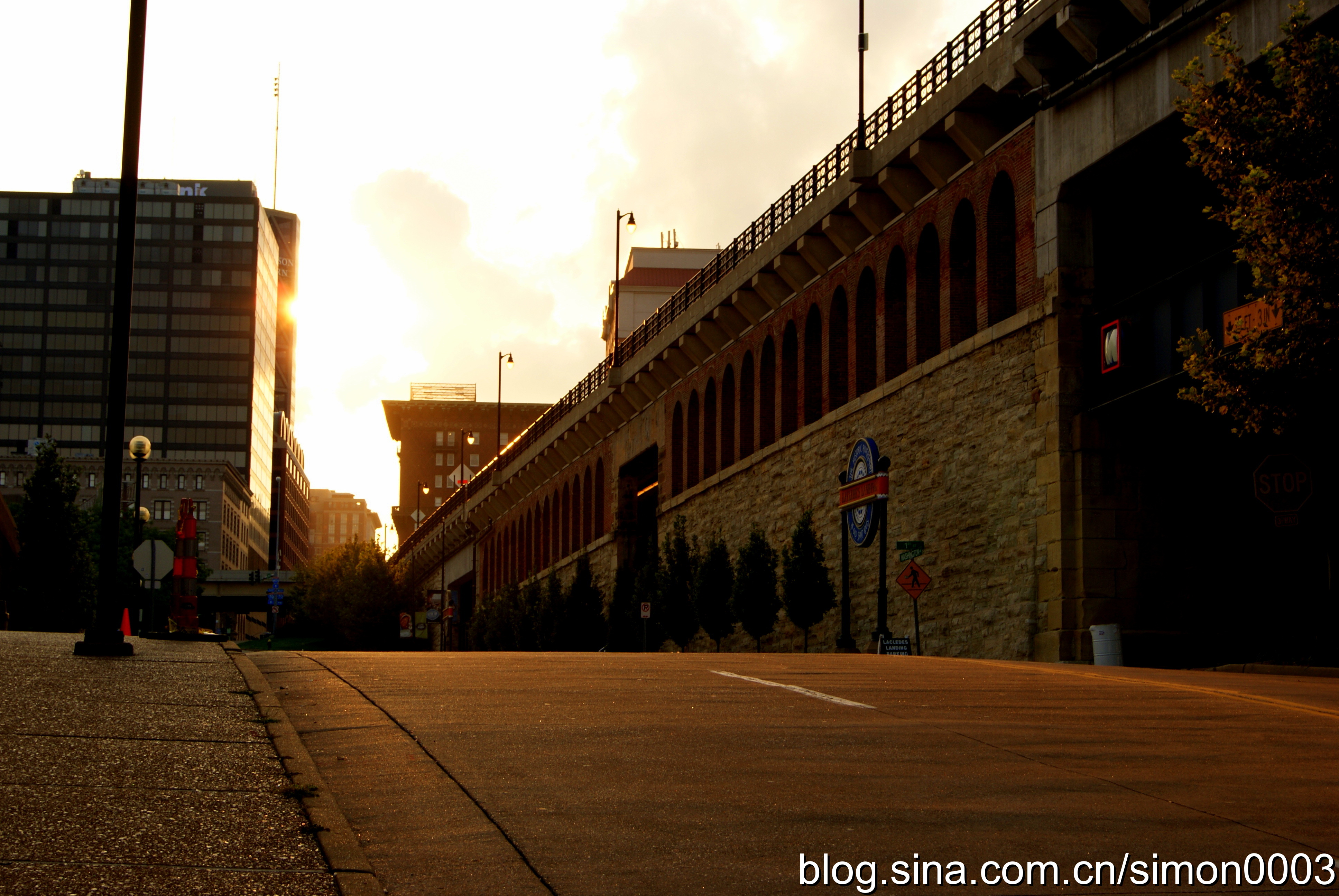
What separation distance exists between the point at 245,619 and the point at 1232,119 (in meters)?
174

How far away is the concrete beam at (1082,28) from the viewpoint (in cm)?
2691

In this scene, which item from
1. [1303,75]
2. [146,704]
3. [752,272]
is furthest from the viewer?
[752,272]

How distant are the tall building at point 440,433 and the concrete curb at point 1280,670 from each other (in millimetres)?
149260

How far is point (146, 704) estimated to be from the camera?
11047 mm

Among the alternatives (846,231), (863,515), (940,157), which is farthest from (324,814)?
(846,231)

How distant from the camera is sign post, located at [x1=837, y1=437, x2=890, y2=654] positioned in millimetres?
30266

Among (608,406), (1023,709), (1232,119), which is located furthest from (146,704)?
(608,406)

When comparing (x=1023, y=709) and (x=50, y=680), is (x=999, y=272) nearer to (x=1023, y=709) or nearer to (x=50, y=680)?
(x=1023, y=709)

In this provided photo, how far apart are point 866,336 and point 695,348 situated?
508 inches

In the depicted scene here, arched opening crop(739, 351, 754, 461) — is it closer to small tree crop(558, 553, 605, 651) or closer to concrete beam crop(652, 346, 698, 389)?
concrete beam crop(652, 346, 698, 389)

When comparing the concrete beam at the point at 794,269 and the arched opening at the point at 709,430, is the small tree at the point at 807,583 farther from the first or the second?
the arched opening at the point at 709,430

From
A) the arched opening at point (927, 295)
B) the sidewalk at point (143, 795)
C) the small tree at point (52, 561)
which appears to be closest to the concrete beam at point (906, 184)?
the arched opening at point (927, 295)

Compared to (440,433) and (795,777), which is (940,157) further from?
(440,433)

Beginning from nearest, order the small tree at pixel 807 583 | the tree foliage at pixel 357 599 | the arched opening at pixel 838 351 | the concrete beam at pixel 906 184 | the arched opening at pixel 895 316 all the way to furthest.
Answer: the concrete beam at pixel 906 184
the arched opening at pixel 895 316
the small tree at pixel 807 583
the arched opening at pixel 838 351
the tree foliage at pixel 357 599
